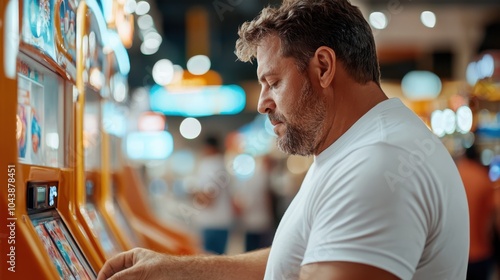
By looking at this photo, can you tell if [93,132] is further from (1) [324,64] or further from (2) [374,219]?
(2) [374,219]

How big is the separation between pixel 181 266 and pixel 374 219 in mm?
646

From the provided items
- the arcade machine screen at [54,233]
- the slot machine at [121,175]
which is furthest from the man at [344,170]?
the slot machine at [121,175]

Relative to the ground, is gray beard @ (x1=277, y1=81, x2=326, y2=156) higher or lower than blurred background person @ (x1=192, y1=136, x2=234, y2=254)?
higher

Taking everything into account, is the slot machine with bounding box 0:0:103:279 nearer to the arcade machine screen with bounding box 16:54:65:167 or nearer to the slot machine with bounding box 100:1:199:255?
the arcade machine screen with bounding box 16:54:65:167

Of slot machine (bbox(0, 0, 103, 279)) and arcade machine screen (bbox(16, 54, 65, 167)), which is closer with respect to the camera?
slot machine (bbox(0, 0, 103, 279))

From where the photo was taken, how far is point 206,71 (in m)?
11.0

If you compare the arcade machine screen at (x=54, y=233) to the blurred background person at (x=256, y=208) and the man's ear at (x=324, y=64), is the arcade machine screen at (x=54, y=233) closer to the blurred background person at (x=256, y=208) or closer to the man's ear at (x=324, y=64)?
the man's ear at (x=324, y=64)

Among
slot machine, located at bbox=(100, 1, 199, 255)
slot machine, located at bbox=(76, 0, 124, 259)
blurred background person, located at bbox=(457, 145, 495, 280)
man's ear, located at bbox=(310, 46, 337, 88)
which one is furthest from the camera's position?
blurred background person, located at bbox=(457, 145, 495, 280)

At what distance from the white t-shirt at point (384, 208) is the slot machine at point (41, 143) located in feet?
1.74

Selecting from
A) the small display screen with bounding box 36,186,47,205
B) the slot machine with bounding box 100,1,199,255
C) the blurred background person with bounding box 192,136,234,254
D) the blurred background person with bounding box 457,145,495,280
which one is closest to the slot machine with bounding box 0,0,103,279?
the small display screen with bounding box 36,186,47,205

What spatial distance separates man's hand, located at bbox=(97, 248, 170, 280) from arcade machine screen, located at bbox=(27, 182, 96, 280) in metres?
0.08

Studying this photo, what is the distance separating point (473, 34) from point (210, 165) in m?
7.53

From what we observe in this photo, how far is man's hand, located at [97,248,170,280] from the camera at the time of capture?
181cm

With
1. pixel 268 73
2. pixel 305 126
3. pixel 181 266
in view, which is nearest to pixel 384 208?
pixel 305 126
